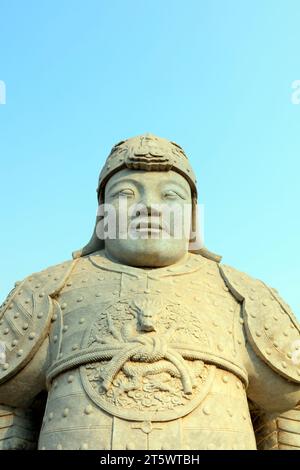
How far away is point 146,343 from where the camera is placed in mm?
4625

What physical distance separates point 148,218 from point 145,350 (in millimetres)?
1460

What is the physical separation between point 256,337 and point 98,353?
1.48 meters

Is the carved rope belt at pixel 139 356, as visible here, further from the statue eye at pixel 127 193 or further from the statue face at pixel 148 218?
the statue eye at pixel 127 193

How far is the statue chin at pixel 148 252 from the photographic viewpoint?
18.1 feet

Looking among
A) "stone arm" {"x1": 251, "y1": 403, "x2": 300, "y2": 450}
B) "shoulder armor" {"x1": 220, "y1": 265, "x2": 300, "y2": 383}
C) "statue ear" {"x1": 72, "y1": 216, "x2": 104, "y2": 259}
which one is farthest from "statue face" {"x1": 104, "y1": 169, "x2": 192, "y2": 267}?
"stone arm" {"x1": 251, "y1": 403, "x2": 300, "y2": 450}

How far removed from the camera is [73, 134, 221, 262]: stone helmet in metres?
5.89

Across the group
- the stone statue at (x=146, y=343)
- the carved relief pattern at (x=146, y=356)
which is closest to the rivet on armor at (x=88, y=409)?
the stone statue at (x=146, y=343)

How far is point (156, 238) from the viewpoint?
18.2ft

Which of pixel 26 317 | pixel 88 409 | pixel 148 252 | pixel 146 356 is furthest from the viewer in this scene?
pixel 148 252

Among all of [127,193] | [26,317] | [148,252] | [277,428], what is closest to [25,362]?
[26,317]

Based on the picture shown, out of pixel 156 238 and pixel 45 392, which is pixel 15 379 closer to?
pixel 45 392

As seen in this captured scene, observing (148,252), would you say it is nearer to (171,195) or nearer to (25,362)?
(171,195)

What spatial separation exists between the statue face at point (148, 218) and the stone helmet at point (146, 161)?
0.09 m
